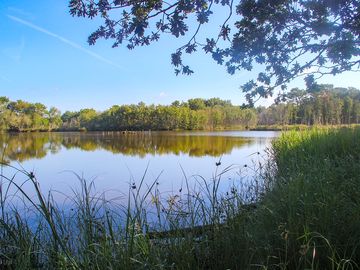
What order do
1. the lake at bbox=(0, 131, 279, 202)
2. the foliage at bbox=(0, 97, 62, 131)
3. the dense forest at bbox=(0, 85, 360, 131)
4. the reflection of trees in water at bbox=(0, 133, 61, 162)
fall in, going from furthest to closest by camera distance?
the dense forest at bbox=(0, 85, 360, 131) < the foliage at bbox=(0, 97, 62, 131) < the reflection of trees in water at bbox=(0, 133, 61, 162) < the lake at bbox=(0, 131, 279, 202)

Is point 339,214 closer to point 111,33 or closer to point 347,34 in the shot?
point 347,34

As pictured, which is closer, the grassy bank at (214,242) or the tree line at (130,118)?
the grassy bank at (214,242)

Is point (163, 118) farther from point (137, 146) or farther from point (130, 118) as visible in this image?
point (137, 146)

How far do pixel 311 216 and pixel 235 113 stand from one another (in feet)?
316

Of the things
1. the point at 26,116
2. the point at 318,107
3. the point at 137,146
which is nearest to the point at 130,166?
the point at 137,146

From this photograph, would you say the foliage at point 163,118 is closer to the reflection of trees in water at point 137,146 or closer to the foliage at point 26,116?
the foliage at point 26,116

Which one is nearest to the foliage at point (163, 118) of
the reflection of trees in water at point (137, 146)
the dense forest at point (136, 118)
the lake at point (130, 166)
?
the dense forest at point (136, 118)

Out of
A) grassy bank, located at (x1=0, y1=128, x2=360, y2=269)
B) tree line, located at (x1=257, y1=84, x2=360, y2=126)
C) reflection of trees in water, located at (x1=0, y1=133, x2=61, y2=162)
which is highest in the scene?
tree line, located at (x1=257, y1=84, x2=360, y2=126)

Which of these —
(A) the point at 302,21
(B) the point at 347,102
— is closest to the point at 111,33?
(A) the point at 302,21

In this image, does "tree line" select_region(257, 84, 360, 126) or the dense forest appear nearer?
"tree line" select_region(257, 84, 360, 126)

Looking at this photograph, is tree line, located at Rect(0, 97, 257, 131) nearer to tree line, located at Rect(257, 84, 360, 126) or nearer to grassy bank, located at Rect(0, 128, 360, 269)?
A: tree line, located at Rect(257, 84, 360, 126)

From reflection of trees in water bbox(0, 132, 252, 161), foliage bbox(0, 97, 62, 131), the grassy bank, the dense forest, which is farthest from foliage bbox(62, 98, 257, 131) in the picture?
→ the grassy bank

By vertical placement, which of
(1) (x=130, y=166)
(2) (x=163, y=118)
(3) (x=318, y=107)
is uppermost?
A: (2) (x=163, y=118)

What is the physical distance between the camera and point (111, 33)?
12.0ft
